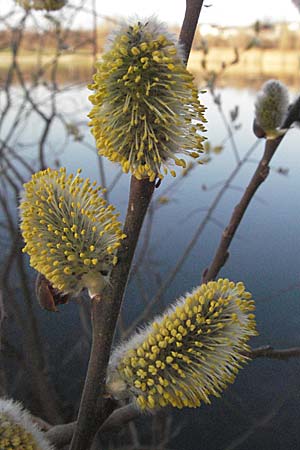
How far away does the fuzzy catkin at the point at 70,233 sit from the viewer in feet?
1.24

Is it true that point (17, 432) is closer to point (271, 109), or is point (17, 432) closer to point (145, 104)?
point (145, 104)

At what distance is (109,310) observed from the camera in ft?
1.18

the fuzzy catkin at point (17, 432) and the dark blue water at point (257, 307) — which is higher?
the fuzzy catkin at point (17, 432)

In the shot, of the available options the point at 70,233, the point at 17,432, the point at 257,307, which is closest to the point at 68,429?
the point at 17,432

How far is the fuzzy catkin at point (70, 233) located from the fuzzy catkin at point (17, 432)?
12 centimetres

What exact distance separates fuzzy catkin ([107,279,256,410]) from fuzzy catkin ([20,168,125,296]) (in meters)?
0.06

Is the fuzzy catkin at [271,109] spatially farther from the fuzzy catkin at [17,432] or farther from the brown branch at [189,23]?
the fuzzy catkin at [17,432]

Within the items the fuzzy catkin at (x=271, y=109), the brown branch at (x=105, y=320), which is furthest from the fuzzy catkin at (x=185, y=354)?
the fuzzy catkin at (x=271, y=109)

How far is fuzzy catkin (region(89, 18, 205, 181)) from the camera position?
32 cm

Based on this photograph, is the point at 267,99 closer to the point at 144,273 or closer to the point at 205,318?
the point at 205,318

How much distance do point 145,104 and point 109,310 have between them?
153mm

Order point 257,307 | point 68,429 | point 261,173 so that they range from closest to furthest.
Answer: point 68,429
point 261,173
point 257,307

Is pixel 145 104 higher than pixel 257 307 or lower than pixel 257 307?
higher

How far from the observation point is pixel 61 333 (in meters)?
1.71
